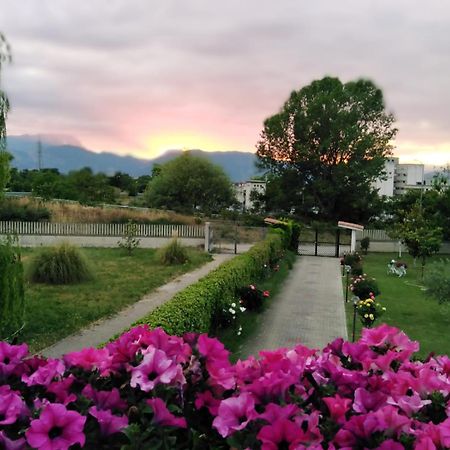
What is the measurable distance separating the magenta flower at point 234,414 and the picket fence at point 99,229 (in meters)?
26.0

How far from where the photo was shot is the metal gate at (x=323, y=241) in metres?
31.2

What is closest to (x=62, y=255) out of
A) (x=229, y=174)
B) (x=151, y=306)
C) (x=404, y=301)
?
(x=151, y=306)

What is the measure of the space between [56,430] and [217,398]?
642 mm

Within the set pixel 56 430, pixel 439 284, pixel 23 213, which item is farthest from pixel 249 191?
→ pixel 56 430

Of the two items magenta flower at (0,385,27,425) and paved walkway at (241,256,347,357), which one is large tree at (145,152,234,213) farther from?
magenta flower at (0,385,27,425)

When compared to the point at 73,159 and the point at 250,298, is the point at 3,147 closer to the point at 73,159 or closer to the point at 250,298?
the point at 250,298

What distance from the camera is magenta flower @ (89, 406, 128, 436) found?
1794 mm

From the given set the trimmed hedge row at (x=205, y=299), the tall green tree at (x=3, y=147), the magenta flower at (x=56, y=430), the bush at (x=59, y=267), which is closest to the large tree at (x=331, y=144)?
the trimmed hedge row at (x=205, y=299)

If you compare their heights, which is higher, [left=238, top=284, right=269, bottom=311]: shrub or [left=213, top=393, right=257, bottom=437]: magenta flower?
[left=213, top=393, right=257, bottom=437]: magenta flower

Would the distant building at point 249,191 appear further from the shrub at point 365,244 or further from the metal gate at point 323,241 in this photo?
the shrub at point 365,244

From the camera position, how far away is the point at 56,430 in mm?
1690

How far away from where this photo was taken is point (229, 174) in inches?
2185

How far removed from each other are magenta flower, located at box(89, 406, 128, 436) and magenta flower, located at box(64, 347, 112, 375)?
13.0 inches

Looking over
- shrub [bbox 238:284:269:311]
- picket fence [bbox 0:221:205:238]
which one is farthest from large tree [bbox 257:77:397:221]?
shrub [bbox 238:284:269:311]
